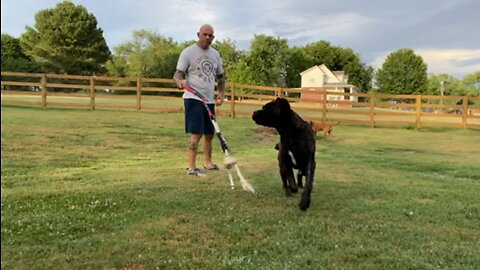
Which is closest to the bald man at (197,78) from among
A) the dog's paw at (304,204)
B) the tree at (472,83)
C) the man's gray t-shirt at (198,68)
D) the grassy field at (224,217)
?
the man's gray t-shirt at (198,68)

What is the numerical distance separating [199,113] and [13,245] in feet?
9.10

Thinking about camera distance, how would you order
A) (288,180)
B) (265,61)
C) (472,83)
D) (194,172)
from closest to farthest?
(288,180) < (194,172) < (265,61) < (472,83)

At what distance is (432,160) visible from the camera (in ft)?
28.2

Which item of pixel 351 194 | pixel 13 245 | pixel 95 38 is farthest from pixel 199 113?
pixel 95 38

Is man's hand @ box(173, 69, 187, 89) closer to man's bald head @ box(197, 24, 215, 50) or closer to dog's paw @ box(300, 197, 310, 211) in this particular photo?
man's bald head @ box(197, 24, 215, 50)

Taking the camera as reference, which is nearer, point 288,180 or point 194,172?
point 288,180

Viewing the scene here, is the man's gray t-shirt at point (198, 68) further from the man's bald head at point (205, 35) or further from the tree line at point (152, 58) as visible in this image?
the tree line at point (152, 58)

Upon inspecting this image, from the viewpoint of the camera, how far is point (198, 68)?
17.8 ft

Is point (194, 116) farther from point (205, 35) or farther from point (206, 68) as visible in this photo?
point (205, 35)

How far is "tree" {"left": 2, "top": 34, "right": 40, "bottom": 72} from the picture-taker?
145 feet

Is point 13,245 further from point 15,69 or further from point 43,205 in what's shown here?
point 15,69

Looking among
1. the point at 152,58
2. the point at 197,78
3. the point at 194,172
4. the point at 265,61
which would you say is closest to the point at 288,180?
the point at 194,172

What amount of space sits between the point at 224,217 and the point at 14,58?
55759 millimetres

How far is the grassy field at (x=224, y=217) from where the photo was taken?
2.88m
